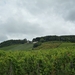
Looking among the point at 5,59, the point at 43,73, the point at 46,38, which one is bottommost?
the point at 43,73

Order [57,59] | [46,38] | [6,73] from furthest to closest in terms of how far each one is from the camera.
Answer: [46,38], [57,59], [6,73]

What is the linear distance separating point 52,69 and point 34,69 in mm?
2081

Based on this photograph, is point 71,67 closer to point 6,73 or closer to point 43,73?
point 43,73

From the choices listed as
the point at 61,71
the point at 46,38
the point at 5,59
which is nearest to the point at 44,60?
the point at 61,71

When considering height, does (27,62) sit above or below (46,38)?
below

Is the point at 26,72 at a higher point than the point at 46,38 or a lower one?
lower

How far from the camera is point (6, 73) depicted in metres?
23.3

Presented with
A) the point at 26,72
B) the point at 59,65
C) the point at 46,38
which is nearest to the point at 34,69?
the point at 26,72

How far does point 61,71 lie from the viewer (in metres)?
24.5

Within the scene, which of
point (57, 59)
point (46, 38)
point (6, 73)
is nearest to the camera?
point (6, 73)

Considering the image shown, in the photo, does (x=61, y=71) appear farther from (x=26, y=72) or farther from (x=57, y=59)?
(x=26, y=72)

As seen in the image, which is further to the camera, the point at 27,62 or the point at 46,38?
the point at 46,38

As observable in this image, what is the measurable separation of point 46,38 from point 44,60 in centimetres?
8868

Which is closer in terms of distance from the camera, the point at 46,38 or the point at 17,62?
the point at 17,62
